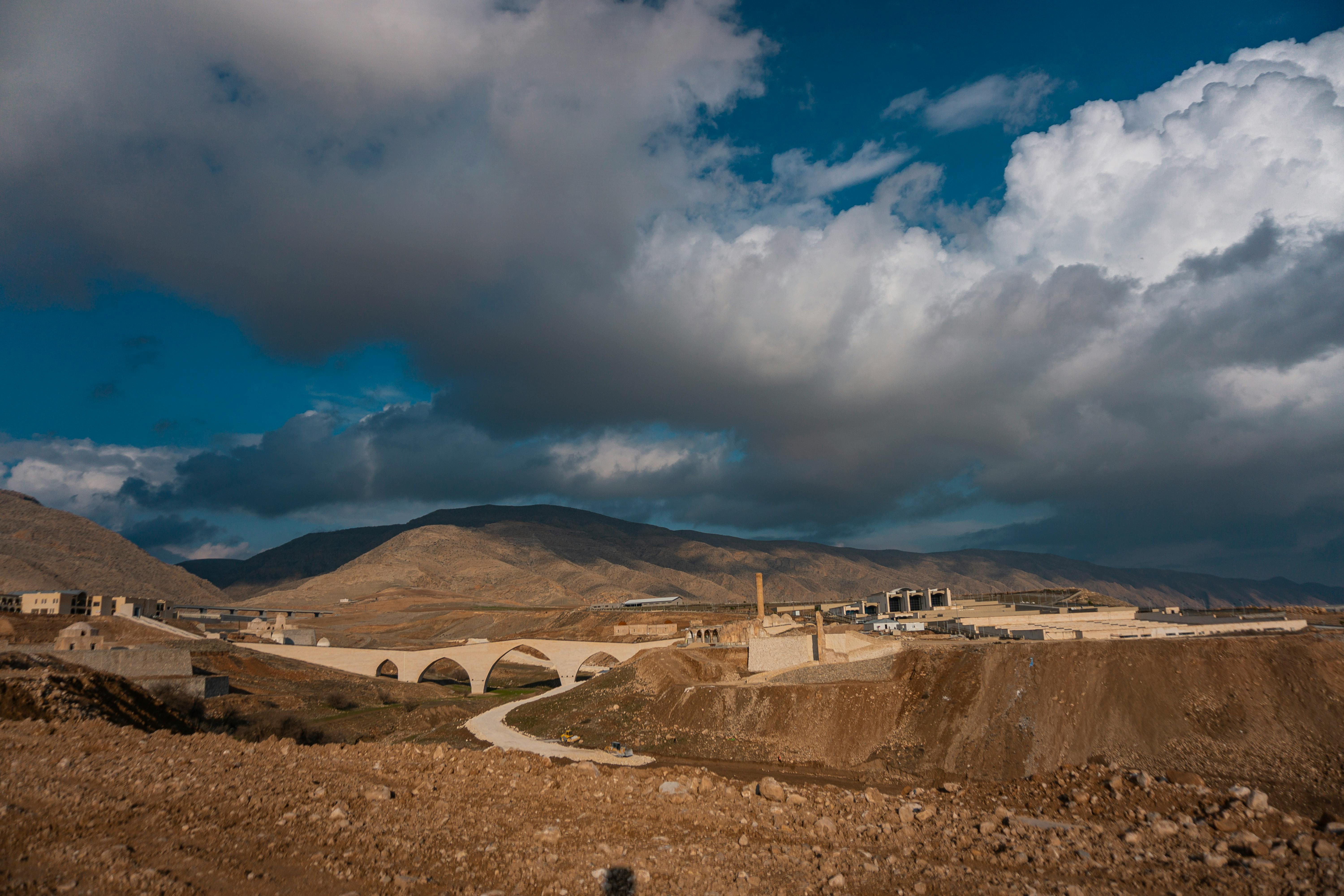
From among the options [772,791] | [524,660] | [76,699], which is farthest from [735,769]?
[524,660]

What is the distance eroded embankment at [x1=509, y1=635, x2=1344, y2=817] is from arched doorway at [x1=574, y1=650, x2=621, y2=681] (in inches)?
1441

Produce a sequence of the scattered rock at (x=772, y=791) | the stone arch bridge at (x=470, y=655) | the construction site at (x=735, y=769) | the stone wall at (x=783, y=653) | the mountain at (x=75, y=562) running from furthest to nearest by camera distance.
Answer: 1. the mountain at (x=75, y=562)
2. the stone arch bridge at (x=470, y=655)
3. the stone wall at (x=783, y=653)
4. the scattered rock at (x=772, y=791)
5. the construction site at (x=735, y=769)

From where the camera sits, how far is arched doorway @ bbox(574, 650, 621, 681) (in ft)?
302

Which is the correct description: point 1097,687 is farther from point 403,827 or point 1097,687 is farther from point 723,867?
Result: point 403,827

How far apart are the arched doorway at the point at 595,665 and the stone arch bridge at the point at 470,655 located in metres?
0.42

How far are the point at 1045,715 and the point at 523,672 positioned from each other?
286 ft

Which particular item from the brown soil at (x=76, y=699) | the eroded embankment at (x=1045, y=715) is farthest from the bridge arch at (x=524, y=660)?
the brown soil at (x=76, y=699)

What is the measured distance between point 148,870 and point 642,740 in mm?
42847

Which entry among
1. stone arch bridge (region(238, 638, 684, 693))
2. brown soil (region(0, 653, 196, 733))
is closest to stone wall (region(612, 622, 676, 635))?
stone arch bridge (region(238, 638, 684, 693))

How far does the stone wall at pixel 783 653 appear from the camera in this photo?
5962cm

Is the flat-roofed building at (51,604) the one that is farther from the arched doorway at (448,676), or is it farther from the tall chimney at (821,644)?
the tall chimney at (821,644)

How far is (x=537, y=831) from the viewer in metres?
15.6

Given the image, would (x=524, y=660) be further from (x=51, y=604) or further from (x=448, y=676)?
(x=51, y=604)

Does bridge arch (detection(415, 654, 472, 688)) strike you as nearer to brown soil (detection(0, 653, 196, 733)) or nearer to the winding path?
the winding path
